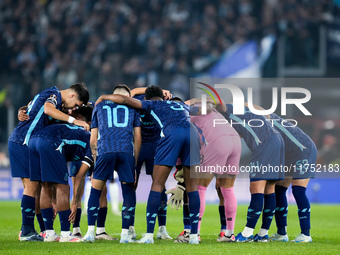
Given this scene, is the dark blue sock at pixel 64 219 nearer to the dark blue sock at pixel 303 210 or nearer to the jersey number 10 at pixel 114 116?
the jersey number 10 at pixel 114 116

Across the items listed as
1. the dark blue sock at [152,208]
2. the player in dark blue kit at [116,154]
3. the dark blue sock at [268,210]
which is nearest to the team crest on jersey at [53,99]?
the player in dark blue kit at [116,154]

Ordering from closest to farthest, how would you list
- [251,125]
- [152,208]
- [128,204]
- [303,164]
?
[152,208]
[128,204]
[251,125]
[303,164]

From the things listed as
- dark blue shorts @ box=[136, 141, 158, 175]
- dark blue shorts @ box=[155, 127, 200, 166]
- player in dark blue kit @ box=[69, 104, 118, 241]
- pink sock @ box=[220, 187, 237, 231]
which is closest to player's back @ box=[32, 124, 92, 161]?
player in dark blue kit @ box=[69, 104, 118, 241]

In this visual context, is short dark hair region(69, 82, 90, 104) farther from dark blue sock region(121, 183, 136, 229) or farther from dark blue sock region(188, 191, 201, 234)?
dark blue sock region(188, 191, 201, 234)

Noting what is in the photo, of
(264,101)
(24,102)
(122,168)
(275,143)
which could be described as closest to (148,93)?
(122,168)

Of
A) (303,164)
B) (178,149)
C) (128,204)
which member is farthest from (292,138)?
(128,204)

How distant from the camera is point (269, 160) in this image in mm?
7957

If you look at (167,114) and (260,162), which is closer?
(167,114)

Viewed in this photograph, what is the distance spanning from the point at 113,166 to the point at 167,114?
3.11ft

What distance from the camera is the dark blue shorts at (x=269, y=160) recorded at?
25.9 ft

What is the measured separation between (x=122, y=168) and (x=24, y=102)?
856 centimetres

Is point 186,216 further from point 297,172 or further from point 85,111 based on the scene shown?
point 85,111

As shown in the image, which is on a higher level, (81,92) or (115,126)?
(81,92)

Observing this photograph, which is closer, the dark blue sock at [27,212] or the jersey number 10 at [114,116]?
the jersey number 10 at [114,116]
